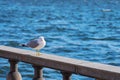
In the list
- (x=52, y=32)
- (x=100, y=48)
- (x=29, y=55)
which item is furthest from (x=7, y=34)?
(x=29, y=55)

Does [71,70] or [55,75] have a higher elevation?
[71,70]

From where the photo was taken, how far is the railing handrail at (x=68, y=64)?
5.38 m

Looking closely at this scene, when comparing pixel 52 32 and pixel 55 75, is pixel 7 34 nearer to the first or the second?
pixel 52 32

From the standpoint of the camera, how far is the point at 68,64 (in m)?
5.74

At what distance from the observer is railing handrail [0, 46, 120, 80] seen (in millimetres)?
5379

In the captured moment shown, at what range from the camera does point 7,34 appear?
42.7 meters

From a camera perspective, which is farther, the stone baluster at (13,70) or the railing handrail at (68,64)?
the stone baluster at (13,70)

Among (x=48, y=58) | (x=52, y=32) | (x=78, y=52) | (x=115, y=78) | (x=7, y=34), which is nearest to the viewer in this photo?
(x=115, y=78)

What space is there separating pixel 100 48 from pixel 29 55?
2755 centimetres

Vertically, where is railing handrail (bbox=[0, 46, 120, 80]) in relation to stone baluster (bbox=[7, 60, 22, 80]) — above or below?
above

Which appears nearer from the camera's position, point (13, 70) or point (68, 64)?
point (68, 64)

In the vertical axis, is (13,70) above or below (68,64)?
below

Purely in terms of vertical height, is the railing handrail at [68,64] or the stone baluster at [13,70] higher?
the railing handrail at [68,64]

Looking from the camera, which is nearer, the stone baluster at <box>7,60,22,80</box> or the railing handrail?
the railing handrail
